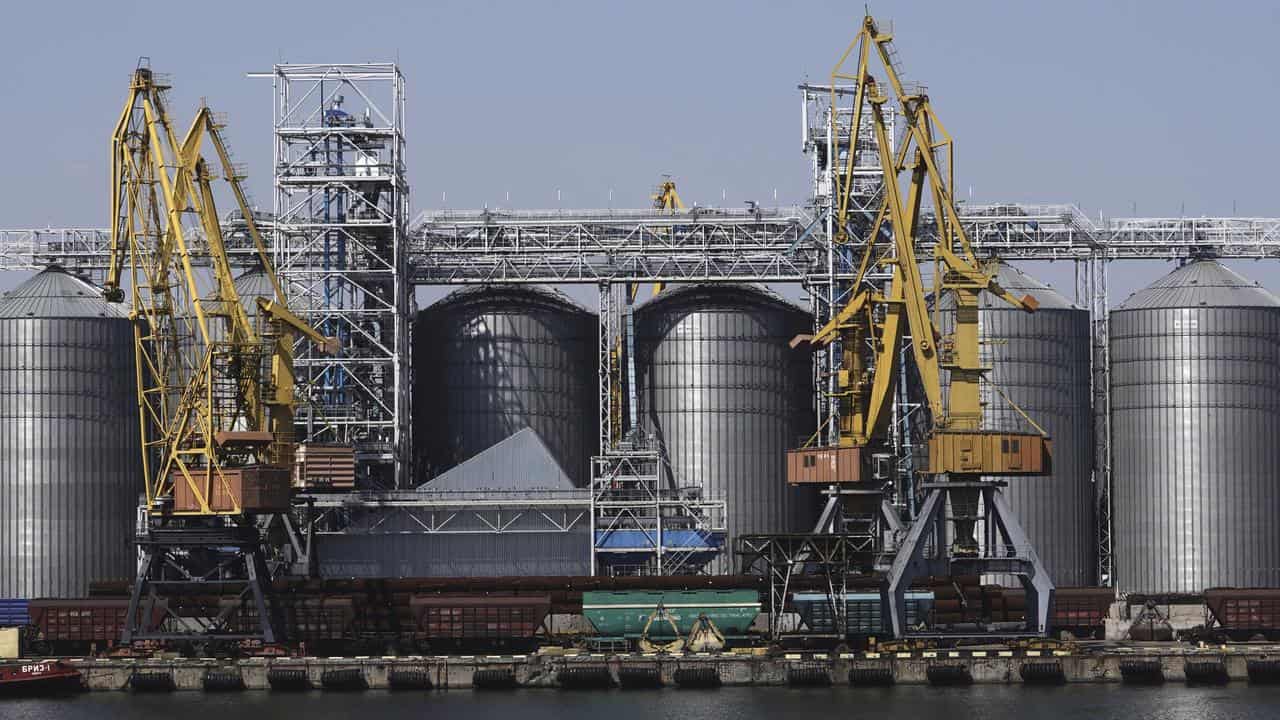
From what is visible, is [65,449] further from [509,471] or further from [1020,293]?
[1020,293]

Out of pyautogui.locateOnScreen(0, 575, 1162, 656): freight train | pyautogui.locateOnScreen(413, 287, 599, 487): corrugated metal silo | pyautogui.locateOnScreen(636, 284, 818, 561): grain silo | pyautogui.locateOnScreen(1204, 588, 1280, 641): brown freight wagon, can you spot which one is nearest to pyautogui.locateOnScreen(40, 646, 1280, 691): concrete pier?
pyautogui.locateOnScreen(0, 575, 1162, 656): freight train

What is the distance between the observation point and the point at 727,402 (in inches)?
6870

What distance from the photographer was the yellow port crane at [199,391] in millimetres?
135875

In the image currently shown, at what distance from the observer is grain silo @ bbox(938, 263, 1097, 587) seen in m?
172

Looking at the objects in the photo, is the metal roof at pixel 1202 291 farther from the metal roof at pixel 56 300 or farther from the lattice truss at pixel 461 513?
the metal roof at pixel 56 300

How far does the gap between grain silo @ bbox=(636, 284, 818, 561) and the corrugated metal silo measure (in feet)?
19.8

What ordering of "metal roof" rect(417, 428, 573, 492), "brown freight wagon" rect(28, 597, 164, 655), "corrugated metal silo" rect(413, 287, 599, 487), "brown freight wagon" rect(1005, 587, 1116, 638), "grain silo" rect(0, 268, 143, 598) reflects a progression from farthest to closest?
"corrugated metal silo" rect(413, 287, 599, 487), "metal roof" rect(417, 428, 573, 492), "grain silo" rect(0, 268, 143, 598), "brown freight wagon" rect(1005, 587, 1116, 638), "brown freight wagon" rect(28, 597, 164, 655)

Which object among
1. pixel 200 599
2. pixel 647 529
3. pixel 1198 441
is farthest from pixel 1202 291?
pixel 200 599

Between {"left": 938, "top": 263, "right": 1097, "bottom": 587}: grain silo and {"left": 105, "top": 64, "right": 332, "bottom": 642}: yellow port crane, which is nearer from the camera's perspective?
{"left": 105, "top": 64, "right": 332, "bottom": 642}: yellow port crane

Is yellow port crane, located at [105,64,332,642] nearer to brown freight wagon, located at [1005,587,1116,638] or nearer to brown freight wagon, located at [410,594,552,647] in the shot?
brown freight wagon, located at [410,594,552,647]

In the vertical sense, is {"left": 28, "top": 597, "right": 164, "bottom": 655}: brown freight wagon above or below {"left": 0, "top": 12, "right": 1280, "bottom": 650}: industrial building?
below

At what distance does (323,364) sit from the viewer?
539 feet

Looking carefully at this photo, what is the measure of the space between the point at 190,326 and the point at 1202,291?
77.1 metres

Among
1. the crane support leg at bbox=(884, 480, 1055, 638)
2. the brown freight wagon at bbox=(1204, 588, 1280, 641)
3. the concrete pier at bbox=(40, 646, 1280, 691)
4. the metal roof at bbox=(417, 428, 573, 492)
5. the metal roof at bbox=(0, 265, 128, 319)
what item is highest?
the metal roof at bbox=(0, 265, 128, 319)
